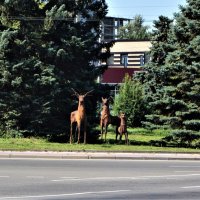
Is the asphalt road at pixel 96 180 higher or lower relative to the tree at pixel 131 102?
lower

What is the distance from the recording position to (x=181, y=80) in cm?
3359

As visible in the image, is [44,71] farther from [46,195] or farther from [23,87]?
[46,195]

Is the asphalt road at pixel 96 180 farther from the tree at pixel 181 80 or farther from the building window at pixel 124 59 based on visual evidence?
the building window at pixel 124 59

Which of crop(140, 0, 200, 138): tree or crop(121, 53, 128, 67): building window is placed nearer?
crop(140, 0, 200, 138): tree

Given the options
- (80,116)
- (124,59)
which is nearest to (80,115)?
(80,116)

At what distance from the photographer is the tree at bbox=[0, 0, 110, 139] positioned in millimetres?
32375

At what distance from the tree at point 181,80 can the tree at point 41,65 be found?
381 centimetres

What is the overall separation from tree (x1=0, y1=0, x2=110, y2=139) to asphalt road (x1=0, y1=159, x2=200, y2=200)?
9.44 m

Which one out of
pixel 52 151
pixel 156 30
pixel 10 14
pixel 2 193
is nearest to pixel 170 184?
pixel 2 193

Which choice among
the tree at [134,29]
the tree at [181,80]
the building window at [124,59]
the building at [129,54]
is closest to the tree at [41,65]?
the tree at [181,80]

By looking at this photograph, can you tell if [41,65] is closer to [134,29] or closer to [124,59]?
[124,59]

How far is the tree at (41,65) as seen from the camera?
1275 inches

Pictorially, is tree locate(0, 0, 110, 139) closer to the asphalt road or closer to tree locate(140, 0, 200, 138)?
tree locate(140, 0, 200, 138)

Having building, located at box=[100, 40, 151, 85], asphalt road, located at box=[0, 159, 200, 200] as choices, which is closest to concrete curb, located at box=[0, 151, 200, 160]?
asphalt road, located at box=[0, 159, 200, 200]
